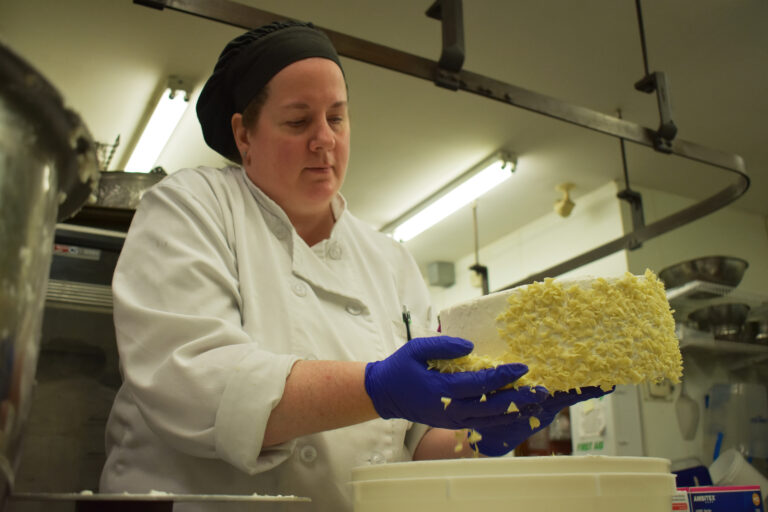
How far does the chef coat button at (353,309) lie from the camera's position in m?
1.34

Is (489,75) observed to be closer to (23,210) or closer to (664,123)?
(664,123)

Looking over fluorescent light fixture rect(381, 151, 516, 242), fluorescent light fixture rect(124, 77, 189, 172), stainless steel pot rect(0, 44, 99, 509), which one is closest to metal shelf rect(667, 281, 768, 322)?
fluorescent light fixture rect(381, 151, 516, 242)

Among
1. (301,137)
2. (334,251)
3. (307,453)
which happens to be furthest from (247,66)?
(307,453)

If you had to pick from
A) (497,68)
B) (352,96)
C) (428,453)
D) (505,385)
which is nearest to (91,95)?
(352,96)

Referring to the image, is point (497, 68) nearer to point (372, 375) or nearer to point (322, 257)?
point (322, 257)

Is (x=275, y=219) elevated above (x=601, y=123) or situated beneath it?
situated beneath

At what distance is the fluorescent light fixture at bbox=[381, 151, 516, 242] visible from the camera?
4.28 meters

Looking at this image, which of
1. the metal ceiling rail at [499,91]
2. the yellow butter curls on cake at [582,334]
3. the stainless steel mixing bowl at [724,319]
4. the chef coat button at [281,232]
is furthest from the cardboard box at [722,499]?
the stainless steel mixing bowl at [724,319]

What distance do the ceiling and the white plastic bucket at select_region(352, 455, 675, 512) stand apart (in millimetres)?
2662

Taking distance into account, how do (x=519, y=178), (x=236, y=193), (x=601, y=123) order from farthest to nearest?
(x=519, y=178) < (x=601, y=123) < (x=236, y=193)

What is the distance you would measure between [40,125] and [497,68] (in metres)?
3.26

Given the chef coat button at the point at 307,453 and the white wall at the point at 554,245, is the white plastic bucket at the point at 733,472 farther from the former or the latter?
the white wall at the point at 554,245

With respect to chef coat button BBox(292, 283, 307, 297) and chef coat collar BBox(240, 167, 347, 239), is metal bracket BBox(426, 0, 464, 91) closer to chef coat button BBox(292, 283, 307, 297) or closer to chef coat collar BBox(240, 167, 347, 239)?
chef coat collar BBox(240, 167, 347, 239)

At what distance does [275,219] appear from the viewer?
1.34 m
